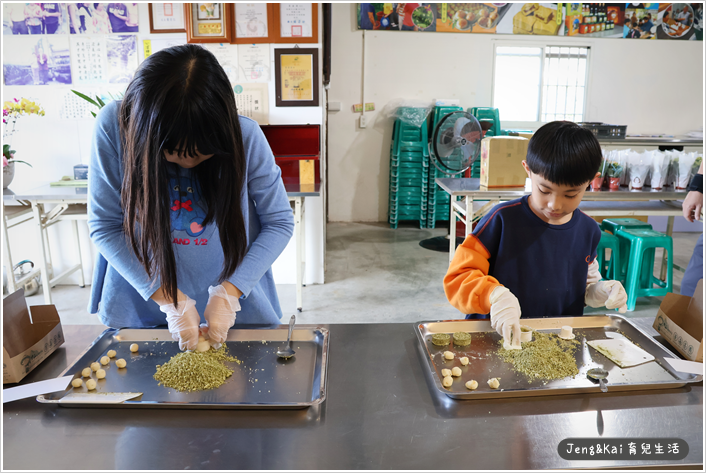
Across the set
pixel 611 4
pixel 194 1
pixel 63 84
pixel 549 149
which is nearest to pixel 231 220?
pixel 549 149

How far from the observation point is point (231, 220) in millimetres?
1085

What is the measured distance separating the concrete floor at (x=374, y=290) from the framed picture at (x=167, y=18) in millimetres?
2018

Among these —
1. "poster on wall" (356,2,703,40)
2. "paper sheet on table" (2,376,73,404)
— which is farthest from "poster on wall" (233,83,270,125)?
"paper sheet on table" (2,376,73,404)

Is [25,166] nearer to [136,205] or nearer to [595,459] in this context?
[136,205]

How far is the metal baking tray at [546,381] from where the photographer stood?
0.90 meters

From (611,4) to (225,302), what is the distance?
20.0ft

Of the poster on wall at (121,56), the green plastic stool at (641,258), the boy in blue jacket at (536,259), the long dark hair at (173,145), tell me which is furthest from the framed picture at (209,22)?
the green plastic stool at (641,258)

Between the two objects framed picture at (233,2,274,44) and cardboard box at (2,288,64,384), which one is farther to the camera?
framed picture at (233,2,274,44)

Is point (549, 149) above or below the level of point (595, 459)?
above

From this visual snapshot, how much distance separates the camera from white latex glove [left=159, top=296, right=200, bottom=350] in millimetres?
1042

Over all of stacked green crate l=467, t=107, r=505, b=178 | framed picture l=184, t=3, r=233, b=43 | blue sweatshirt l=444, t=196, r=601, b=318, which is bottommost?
blue sweatshirt l=444, t=196, r=601, b=318

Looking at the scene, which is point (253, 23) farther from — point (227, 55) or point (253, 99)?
point (253, 99)

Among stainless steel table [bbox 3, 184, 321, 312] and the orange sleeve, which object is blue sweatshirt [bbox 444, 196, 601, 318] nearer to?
the orange sleeve

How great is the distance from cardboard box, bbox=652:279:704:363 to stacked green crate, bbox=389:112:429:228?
4.24 meters
